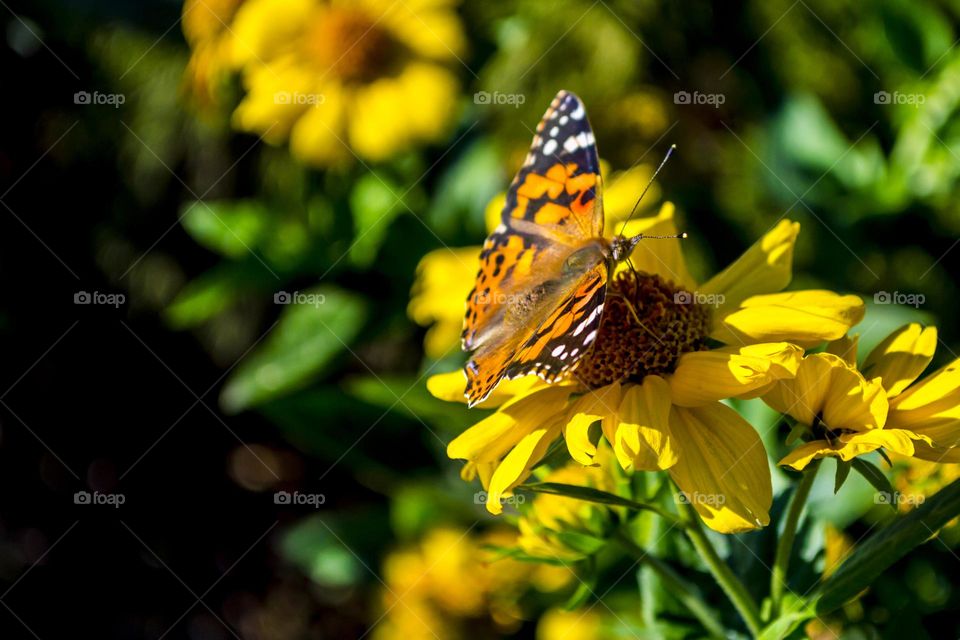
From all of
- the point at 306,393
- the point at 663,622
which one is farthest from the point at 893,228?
the point at 306,393

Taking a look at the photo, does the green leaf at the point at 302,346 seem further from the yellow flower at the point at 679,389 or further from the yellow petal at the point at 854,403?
the yellow petal at the point at 854,403

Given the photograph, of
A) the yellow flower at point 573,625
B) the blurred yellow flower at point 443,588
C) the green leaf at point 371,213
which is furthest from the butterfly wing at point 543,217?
the blurred yellow flower at point 443,588

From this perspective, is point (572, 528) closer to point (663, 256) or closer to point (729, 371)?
point (729, 371)

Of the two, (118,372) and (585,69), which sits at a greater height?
(585,69)

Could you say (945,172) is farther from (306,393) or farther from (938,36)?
(306,393)

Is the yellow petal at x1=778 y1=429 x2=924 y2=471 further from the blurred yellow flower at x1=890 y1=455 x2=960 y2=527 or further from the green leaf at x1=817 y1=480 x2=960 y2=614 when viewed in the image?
the blurred yellow flower at x1=890 y1=455 x2=960 y2=527
